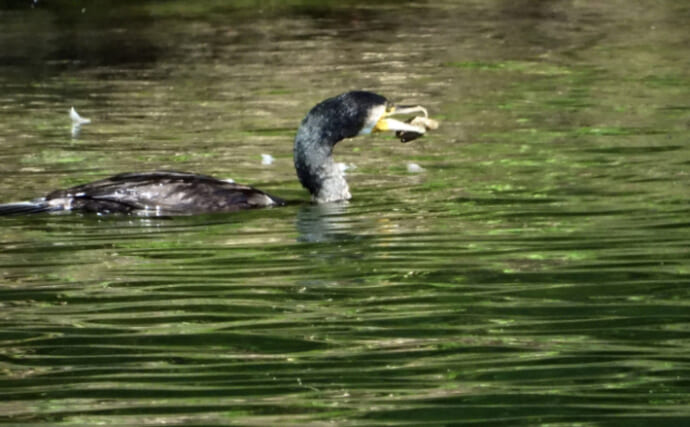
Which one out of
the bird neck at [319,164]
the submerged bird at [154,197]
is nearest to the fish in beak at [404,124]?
the bird neck at [319,164]

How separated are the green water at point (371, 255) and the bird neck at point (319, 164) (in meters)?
0.23

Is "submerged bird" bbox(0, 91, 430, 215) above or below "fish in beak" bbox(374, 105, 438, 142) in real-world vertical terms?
below

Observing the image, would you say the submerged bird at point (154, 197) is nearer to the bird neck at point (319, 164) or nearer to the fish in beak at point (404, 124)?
the bird neck at point (319, 164)

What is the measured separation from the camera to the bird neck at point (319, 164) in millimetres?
10891

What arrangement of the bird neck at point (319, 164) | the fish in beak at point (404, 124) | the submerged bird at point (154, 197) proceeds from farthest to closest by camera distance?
1. the fish in beak at point (404, 124)
2. the bird neck at point (319, 164)
3. the submerged bird at point (154, 197)

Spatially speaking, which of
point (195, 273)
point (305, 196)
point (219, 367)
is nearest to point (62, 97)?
point (305, 196)

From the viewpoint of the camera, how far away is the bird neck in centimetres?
1089

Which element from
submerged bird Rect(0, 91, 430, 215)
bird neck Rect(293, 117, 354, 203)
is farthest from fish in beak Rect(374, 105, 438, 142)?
submerged bird Rect(0, 91, 430, 215)

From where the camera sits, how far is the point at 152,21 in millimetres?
26703

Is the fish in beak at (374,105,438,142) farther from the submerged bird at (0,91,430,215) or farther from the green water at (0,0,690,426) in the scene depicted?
the submerged bird at (0,91,430,215)

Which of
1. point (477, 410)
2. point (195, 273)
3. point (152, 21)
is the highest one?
point (477, 410)

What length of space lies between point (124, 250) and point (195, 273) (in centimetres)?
114

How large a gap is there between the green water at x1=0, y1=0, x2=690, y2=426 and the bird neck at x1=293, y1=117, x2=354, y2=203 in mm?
228

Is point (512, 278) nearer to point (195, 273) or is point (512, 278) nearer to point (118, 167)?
point (195, 273)
